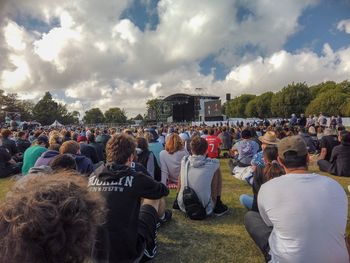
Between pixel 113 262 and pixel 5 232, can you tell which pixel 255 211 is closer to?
pixel 113 262

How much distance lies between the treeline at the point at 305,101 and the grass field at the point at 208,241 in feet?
198

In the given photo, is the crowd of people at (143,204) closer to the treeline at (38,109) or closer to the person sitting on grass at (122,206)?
the person sitting on grass at (122,206)

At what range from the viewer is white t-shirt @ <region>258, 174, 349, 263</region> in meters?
2.80

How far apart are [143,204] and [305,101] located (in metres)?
76.2

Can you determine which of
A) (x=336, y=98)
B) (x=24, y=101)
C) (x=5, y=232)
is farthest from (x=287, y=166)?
(x=24, y=101)

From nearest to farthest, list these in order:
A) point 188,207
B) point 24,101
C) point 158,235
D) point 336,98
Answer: point 158,235 < point 188,207 < point 336,98 < point 24,101

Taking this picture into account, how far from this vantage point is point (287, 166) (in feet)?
11.0

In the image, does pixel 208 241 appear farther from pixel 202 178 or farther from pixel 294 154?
pixel 294 154

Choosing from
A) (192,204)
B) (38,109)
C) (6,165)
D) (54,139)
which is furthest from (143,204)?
(38,109)

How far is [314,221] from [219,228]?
2.57m

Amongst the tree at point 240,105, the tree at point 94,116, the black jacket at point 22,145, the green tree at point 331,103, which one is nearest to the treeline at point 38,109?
the tree at point 94,116

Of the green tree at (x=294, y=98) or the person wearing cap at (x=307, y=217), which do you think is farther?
the green tree at (x=294, y=98)

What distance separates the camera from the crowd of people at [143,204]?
3.69 ft

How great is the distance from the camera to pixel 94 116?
471ft
